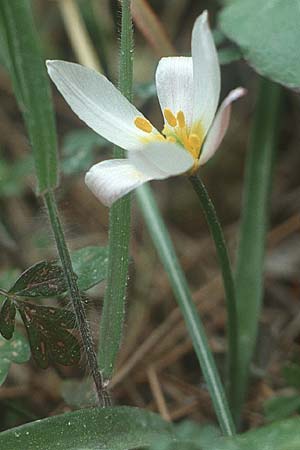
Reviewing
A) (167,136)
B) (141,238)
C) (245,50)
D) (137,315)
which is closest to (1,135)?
(141,238)

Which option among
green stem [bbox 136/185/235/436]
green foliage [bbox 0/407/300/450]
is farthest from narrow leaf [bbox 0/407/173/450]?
green stem [bbox 136/185/235/436]

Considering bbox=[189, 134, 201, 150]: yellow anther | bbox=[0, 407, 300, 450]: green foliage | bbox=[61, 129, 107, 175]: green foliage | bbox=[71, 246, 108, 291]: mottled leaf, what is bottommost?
bbox=[0, 407, 300, 450]: green foliage

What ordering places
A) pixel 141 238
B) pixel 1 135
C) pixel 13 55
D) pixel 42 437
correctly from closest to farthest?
1. pixel 13 55
2. pixel 42 437
3. pixel 141 238
4. pixel 1 135

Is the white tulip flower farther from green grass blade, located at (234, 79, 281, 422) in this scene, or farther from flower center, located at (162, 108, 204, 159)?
green grass blade, located at (234, 79, 281, 422)

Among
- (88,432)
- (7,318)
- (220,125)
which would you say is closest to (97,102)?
(220,125)

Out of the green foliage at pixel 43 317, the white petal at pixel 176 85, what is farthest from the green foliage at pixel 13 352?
the white petal at pixel 176 85

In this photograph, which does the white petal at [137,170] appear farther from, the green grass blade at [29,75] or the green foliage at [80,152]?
the green foliage at [80,152]

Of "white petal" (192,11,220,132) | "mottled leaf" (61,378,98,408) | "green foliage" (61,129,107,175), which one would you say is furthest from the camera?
"green foliage" (61,129,107,175)

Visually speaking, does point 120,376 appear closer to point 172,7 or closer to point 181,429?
point 181,429

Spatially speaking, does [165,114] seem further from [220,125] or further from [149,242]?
[149,242]
